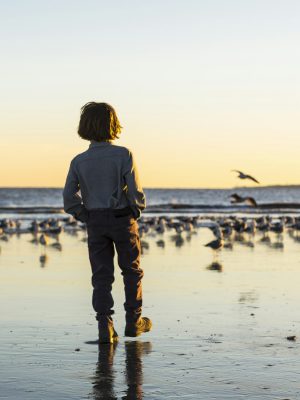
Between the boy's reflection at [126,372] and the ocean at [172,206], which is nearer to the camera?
the boy's reflection at [126,372]

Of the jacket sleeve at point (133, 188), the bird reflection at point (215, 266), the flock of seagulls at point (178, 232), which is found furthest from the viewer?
the flock of seagulls at point (178, 232)

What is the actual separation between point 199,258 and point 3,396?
1413 cm

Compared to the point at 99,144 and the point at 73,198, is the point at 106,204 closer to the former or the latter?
the point at 73,198

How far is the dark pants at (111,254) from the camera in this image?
8.52m

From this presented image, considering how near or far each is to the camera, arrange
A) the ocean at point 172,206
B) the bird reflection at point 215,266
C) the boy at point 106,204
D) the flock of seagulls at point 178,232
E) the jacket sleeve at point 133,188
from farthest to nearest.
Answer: the ocean at point 172,206, the flock of seagulls at point 178,232, the bird reflection at point 215,266, the boy at point 106,204, the jacket sleeve at point 133,188

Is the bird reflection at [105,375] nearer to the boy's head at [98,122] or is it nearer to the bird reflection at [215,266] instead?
the boy's head at [98,122]

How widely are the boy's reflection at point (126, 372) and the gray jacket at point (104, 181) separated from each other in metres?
1.22

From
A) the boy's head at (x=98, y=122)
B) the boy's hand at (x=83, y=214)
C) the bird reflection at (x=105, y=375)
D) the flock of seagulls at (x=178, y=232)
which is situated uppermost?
the boy's head at (x=98, y=122)

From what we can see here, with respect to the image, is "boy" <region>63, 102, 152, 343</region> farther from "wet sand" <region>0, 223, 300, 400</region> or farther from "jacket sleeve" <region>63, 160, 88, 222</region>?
"wet sand" <region>0, 223, 300, 400</region>

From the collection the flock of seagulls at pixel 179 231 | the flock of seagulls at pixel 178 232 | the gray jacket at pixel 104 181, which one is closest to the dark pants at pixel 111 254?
the gray jacket at pixel 104 181

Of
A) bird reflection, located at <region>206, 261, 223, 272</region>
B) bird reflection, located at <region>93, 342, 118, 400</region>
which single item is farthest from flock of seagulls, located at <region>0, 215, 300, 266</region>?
bird reflection, located at <region>93, 342, 118, 400</region>

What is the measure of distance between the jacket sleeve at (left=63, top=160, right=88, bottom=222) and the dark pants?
9 centimetres

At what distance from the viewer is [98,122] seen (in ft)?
28.1

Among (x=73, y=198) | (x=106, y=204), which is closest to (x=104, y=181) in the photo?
(x=106, y=204)
